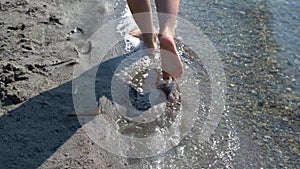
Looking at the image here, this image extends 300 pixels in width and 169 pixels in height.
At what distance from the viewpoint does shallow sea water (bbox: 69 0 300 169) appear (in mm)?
2408

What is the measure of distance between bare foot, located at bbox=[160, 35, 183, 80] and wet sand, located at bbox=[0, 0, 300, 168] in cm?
39

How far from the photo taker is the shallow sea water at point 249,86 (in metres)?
2.41

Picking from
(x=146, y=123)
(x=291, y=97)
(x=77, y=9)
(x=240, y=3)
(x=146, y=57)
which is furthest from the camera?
(x=240, y=3)

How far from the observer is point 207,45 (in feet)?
11.0

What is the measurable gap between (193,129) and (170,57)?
449 millimetres

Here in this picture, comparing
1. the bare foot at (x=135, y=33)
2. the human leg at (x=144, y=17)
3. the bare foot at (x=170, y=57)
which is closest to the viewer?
the bare foot at (x=170, y=57)

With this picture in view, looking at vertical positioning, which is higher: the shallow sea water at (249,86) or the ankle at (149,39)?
the ankle at (149,39)

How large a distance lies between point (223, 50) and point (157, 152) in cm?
120

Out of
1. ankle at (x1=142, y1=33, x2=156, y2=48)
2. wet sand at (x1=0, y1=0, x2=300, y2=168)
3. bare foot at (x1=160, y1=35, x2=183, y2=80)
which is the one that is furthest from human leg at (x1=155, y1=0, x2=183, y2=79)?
wet sand at (x1=0, y1=0, x2=300, y2=168)

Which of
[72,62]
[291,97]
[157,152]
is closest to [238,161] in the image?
[157,152]

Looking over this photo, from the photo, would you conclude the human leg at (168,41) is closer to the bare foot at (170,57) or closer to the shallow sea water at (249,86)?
the bare foot at (170,57)

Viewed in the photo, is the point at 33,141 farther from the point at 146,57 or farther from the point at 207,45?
the point at 207,45

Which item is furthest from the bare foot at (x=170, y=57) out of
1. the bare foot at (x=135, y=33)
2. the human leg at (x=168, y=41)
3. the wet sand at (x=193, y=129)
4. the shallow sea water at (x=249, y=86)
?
the bare foot at (x=135, y=33)

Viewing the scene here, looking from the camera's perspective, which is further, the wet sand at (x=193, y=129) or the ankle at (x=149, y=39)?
the ankle at (x=149, y=39)
